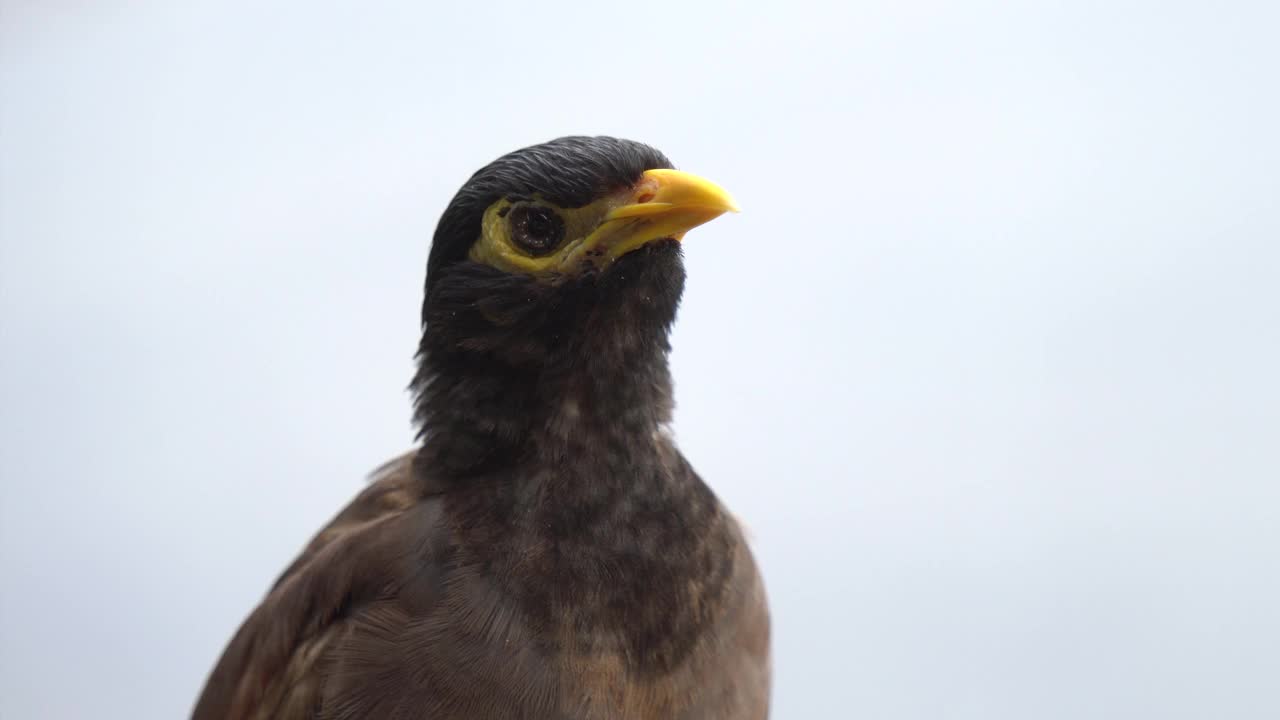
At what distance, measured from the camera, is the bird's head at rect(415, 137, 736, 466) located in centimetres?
170

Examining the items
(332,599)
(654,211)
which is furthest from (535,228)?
(332,599)

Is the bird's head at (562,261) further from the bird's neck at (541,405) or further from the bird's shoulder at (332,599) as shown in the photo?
the bird's shoulder at (332,599)

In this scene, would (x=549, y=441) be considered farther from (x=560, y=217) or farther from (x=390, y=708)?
(x=390, y=708)

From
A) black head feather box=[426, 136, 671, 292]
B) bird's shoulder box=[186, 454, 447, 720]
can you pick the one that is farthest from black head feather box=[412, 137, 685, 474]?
bird's shoulder box=[186, 454, 447, 720]

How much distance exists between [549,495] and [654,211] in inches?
17.8

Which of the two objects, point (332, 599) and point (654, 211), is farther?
point (332, 599)

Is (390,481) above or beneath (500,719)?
above

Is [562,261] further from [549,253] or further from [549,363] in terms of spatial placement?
[549,363]

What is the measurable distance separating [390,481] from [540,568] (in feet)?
1.77

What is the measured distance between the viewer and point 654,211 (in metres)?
1.69

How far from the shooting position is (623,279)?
1729 millimetres

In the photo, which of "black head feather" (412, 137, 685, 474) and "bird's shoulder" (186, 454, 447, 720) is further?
"bird's shoulder" (186, 454, 447, 720)

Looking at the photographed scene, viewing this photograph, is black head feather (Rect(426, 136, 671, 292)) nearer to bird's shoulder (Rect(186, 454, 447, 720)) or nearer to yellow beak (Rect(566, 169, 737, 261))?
yellow beak (Rect(566, 169, 737, 261))

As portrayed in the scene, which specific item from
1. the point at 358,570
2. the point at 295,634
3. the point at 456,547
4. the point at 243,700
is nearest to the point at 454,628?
the point at 456,547
